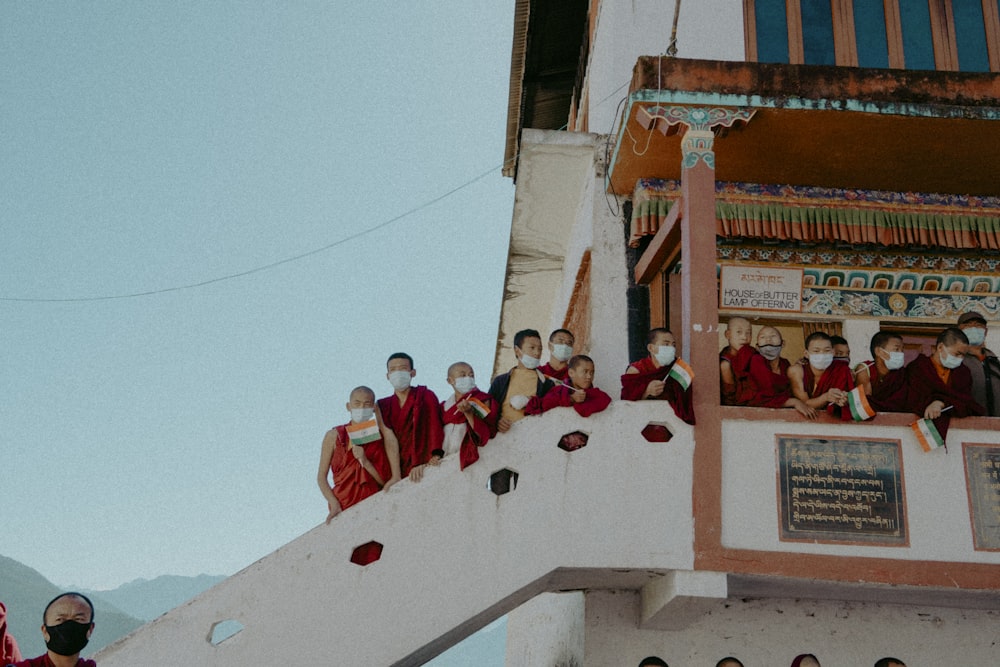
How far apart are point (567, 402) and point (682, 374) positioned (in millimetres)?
684

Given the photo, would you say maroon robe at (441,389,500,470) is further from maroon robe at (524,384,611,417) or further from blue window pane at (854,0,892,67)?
blue window pane at (854,0,892,67)

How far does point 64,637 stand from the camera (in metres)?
4.49

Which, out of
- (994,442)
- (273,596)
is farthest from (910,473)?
(273,596)

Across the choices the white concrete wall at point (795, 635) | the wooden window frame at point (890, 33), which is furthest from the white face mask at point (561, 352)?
the wooden window frame at point (890, 33)

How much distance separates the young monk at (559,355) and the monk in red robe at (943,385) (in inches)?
79.7

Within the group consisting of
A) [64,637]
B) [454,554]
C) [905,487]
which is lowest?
[64,637]

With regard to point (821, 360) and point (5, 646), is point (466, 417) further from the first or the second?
point (5, 646)

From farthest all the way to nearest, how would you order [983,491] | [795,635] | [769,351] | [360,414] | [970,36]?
[970,36], [795,635], [769,351], [360,414], [983,491]

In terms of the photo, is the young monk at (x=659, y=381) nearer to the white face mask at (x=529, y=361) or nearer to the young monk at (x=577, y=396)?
the young monk at (x=577, y=396)

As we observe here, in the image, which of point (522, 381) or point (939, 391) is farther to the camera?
point (522, 381)

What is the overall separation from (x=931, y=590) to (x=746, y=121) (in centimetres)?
303

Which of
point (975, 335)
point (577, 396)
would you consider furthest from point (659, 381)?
point (975, 335)

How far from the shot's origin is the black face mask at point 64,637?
4480mm

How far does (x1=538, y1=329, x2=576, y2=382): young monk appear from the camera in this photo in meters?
6.16
